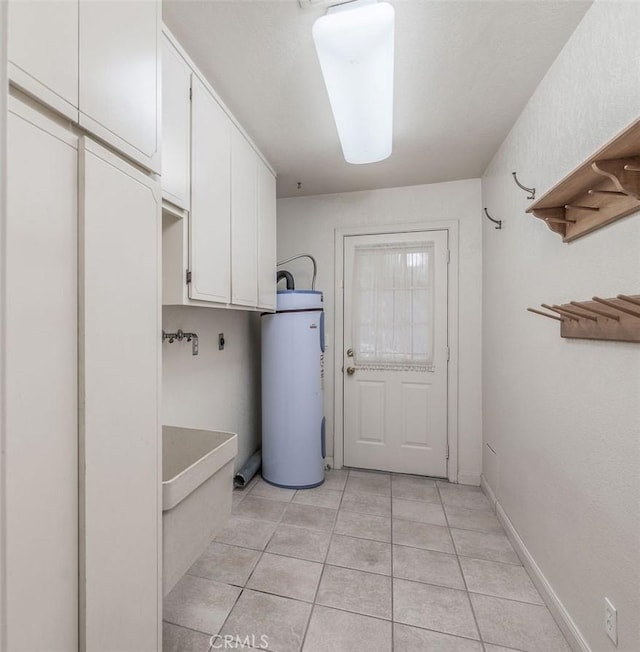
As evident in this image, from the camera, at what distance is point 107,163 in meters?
0.76

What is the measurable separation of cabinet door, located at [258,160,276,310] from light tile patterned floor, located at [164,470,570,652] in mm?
1462

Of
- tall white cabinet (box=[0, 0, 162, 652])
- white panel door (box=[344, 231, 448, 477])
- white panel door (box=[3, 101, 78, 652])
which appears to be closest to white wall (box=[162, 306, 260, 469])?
white panel door (box=[344, 231, 448, 477])

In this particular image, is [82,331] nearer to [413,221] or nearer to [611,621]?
[611,621]

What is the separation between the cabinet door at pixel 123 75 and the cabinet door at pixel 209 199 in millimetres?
532

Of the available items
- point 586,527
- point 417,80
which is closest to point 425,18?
point 417,80

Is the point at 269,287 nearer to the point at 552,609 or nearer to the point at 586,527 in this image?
the point at 586,527

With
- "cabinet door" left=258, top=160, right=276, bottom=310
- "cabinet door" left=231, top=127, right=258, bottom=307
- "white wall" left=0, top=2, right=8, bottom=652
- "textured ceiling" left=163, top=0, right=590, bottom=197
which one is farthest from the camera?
"cabinet door" left=258, top=160, right=276, bottom=310

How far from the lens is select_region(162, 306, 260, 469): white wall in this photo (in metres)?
1.84

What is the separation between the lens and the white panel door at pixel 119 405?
710 mm

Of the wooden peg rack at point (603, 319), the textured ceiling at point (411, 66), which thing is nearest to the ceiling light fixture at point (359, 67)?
the textured ceiling at point (411, 66)

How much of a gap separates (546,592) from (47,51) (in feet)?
8.14

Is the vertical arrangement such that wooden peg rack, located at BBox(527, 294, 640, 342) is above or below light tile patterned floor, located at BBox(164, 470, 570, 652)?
above

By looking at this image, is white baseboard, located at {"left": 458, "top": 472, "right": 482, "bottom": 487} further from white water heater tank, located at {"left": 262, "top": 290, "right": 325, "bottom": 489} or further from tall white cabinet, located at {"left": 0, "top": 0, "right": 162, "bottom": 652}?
tall white cabinet, located at {"left": 0, "top": 0, "right": 162, "bottom": 652}

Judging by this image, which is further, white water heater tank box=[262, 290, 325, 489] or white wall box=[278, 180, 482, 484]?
white wall box=[278, 180, 482, 484]
